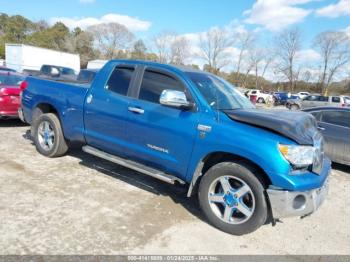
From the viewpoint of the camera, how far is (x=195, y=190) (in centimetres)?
410

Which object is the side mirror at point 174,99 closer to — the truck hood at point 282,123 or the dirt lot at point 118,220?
the truck hood at point 282,123

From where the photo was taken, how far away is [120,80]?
4859 mm

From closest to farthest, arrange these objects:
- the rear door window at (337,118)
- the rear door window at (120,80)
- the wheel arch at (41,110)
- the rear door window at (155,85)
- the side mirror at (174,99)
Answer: the side mirror at (174,99) < the rear door window at (155,85) < the rear door window at (120,80) < the wheel arch at (41,110) < the rear door window at (337,118)

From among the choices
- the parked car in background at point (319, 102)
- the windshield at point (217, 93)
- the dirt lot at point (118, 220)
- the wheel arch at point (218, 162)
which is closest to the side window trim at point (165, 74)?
the windshield at point (217, 93)

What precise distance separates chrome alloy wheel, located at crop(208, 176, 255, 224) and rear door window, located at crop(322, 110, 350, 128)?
15.9 feet

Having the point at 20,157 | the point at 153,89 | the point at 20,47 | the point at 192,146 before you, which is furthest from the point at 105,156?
the point at 20,47

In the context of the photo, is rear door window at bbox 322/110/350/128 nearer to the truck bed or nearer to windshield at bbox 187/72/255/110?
windshield at bbox 187/72/255/110

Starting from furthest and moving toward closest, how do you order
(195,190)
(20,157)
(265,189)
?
(20,157) < (195,190) < (265,189)

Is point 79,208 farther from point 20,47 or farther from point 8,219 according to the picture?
point 20,47

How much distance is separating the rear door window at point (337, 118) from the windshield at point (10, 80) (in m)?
7.77

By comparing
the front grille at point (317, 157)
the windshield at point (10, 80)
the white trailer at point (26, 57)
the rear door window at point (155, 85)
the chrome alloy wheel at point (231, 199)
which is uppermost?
the white trailer at point (26, 57)

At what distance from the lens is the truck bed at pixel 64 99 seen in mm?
5215

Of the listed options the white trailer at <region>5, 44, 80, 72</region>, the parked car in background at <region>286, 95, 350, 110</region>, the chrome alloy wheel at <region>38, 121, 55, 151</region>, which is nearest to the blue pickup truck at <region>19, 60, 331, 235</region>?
the chrome alloy wheel at <region>38, 121, 55, 151</region>

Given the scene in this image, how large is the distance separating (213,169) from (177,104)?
0.89 m
